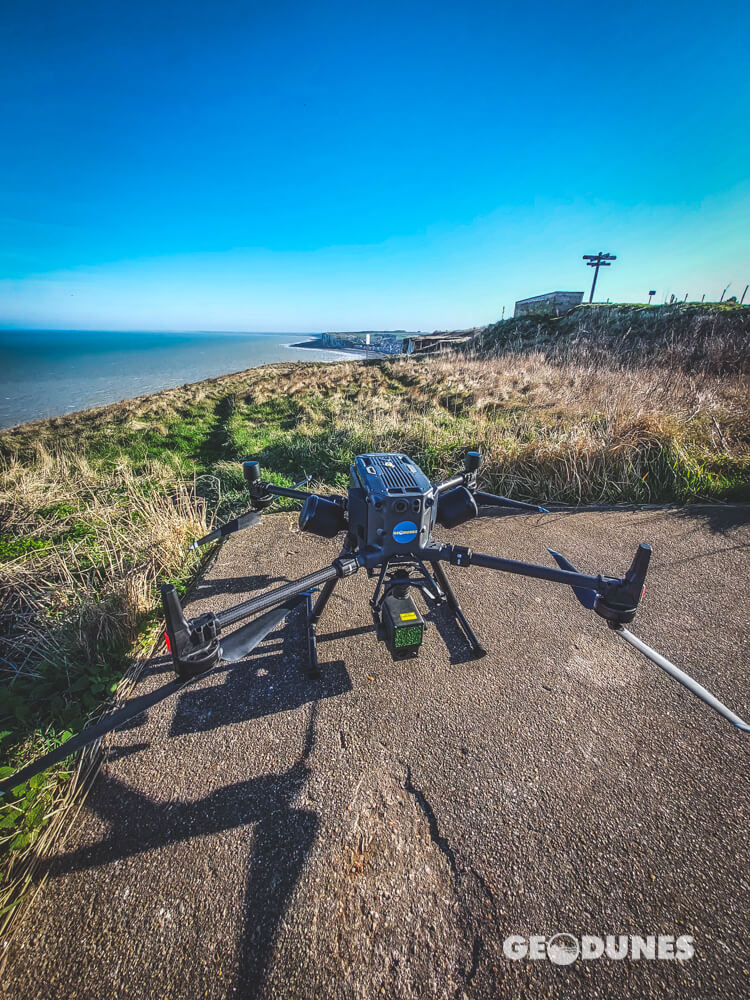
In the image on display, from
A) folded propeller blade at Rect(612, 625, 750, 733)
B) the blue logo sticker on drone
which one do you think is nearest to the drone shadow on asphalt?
the blue logo sticker on drone

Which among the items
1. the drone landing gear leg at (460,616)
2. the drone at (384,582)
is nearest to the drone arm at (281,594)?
the drone at (384,582)

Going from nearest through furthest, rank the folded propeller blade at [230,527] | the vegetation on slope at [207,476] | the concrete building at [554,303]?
the folded propeller blade at [230,527]
the vegetation on slope at [207,476]
the concrete building at [554,303]

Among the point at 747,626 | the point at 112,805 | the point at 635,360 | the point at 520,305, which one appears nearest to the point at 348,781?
the point at 112,805

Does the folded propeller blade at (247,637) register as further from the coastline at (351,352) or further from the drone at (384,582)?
the coastline at (351,352)

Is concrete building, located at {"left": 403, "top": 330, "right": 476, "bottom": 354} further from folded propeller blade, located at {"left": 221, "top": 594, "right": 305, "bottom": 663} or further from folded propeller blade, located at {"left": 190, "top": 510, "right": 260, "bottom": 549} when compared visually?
folded propeller blade, located at {"left": 221, "top": 594, "right": 305, "bottom": 663}

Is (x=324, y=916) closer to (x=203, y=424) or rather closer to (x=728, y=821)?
(x=728, y=821)

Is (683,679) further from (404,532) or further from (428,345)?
(428,345)

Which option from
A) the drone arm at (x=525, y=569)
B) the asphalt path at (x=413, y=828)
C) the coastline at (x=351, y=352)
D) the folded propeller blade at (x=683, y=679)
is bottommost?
A: the asphalt path at (x=413, y=828)
